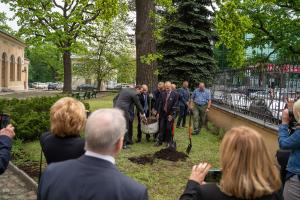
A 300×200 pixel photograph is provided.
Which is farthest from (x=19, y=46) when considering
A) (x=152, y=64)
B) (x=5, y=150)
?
(x=5, y=150)

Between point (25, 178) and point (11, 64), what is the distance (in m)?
51.4

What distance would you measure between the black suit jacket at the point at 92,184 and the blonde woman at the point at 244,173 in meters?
0.48

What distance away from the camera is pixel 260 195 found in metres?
2.68

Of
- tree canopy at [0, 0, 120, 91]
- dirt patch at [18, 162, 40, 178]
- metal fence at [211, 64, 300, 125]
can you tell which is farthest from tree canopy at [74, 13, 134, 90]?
dirt patch at [18, 162, 40, 178]

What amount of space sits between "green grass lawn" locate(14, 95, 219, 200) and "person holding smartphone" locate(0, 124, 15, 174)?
12.0 ft

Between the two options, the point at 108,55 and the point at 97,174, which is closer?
the point at 97,174

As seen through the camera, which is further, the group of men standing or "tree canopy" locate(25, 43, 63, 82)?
"tree canopy" locate(25, 43, 63, 82)

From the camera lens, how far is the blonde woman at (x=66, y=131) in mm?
3969

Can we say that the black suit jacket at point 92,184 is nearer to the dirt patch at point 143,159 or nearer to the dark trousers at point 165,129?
the dirt patch at point 143,159

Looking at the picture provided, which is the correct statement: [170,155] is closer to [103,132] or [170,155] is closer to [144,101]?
[144,101]

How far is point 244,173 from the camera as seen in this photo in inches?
105

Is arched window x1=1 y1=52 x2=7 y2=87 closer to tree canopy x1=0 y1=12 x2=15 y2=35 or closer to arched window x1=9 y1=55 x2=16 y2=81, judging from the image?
arched window x1=9 y1=55 x2=16 y2=81

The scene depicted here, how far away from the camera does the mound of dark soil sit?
1028cm

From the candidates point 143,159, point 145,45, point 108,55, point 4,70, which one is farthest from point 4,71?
point 143,159
